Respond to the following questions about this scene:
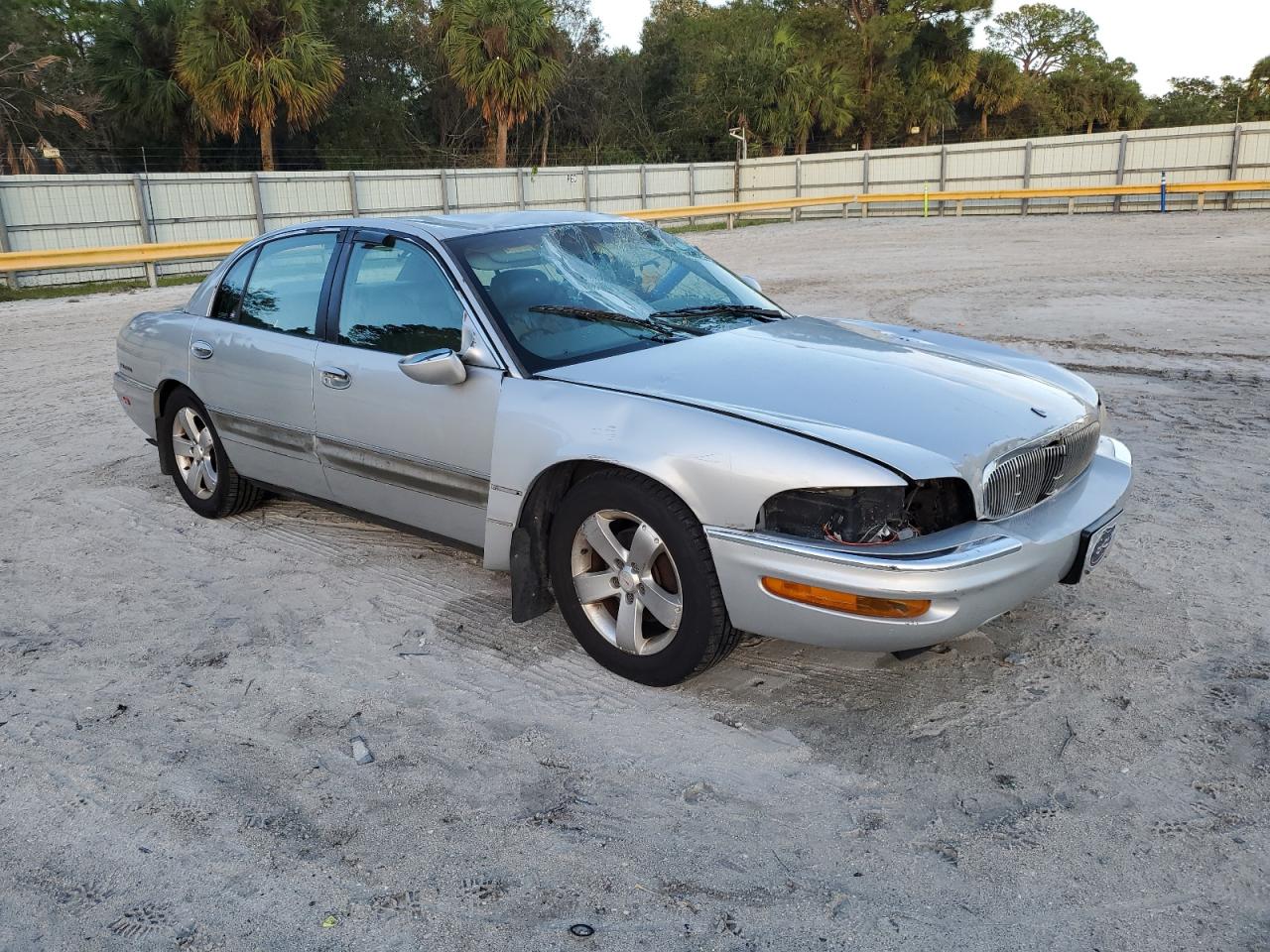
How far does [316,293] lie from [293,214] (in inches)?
842

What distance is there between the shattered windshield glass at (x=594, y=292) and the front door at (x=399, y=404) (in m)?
0.19

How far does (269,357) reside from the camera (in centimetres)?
484

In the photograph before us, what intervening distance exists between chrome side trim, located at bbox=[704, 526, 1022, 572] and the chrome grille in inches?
6.5

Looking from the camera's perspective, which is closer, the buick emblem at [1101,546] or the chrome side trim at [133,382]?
the buick emblem at [1101,546]

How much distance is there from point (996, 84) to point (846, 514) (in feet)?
167

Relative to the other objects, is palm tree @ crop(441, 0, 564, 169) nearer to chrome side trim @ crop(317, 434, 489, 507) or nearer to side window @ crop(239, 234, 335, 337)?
side window @ crop(239, 234, 335, 337)

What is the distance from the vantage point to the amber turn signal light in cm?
307

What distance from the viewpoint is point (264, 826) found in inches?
115

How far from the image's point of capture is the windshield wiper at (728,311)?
4410mm

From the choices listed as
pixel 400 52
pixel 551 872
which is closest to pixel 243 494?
pixel 551 872

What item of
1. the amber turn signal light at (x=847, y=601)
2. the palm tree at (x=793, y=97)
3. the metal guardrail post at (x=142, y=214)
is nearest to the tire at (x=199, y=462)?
the amber turn signal light at (x=847, y=601)

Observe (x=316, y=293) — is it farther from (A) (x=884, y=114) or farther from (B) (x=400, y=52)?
(A) (x=884, y=114)

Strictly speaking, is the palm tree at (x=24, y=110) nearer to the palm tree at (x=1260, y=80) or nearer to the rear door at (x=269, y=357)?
the rear door at (x=269, y=357)

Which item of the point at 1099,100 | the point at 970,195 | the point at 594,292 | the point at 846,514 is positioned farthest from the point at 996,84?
the point at 846,514
